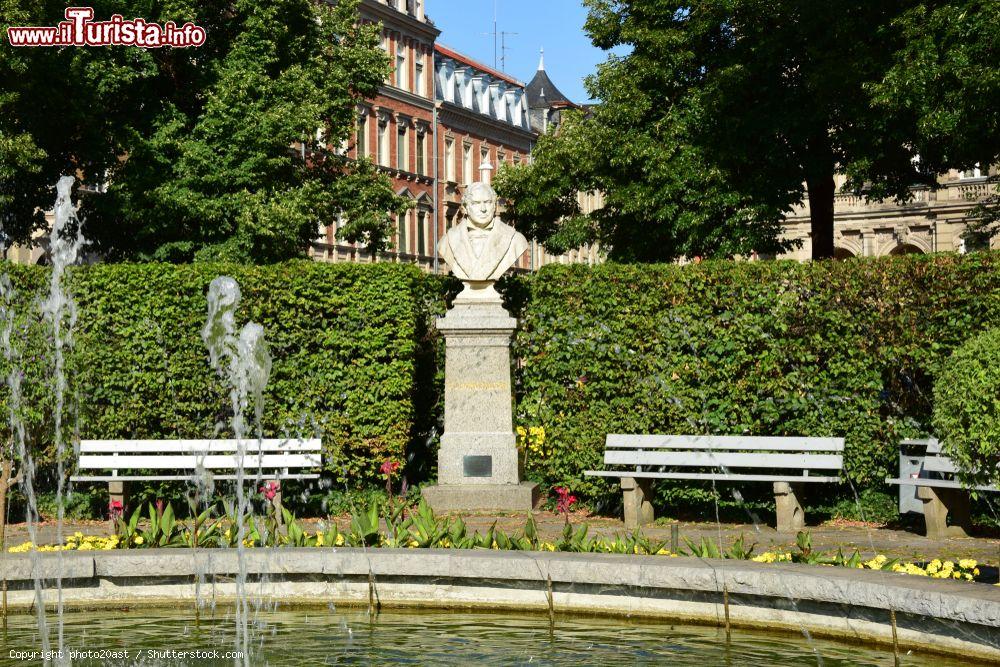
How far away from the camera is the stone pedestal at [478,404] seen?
14828mm

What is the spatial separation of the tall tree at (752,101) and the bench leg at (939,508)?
1085 centimetres

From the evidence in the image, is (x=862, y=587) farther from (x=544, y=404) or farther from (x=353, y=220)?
(x=353, y=220)

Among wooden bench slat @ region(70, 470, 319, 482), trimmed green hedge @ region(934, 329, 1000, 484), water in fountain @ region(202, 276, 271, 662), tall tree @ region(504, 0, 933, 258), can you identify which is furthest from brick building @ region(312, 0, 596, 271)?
trimmed green hedge @ region(934, 329, 1000, 484)

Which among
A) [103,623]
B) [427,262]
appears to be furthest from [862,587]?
[427,262]

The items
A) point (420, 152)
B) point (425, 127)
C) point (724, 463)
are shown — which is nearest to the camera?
point (724, 463)

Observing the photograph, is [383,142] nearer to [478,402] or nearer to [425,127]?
[425,127]

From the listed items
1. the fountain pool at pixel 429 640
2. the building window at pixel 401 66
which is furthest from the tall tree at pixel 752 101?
the building window at pixel 401 66

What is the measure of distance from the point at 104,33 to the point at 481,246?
40.7 feet

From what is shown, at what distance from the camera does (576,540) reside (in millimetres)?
9742

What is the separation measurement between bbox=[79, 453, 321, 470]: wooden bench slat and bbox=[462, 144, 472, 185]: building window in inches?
2175

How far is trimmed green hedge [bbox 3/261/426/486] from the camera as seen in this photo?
15750 millimetres

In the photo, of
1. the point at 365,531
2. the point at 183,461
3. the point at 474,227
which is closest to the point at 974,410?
the point at 365,531

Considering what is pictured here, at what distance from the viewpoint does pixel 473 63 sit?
72250 mm

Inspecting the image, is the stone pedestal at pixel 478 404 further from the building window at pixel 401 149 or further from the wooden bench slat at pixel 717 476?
the building window at pixel 401 149
